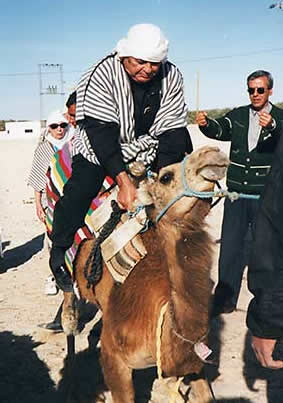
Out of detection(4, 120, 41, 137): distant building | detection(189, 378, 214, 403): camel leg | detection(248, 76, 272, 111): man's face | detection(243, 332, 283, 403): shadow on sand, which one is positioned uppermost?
detection(248, 76, 272, 111): man's face

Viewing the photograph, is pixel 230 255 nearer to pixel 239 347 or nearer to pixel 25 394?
pixel 239 347

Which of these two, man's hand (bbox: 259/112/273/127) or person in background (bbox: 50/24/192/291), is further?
man's hand (bbox: 259/112/273/127)

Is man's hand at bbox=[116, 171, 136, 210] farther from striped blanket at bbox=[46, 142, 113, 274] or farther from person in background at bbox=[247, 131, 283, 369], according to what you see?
person in background at bbox=[247, 131, 283, 369]

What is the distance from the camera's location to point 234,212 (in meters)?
5.81

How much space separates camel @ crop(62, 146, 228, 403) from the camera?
10.6 ft

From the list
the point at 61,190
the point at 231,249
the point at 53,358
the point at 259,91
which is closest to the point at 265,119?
the point at 259,91

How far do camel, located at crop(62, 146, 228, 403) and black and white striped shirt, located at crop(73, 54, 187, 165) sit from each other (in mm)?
469

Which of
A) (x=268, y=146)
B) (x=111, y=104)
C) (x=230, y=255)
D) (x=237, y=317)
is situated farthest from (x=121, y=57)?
(x=237, y=317)

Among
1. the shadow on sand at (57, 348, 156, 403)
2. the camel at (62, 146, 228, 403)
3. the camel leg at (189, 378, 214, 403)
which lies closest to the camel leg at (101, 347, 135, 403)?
the camel at (62, 146, 228, 403)

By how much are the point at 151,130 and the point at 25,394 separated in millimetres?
2461

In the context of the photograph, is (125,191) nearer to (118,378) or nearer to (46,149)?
(118,378)

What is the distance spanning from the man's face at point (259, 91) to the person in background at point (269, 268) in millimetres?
3522

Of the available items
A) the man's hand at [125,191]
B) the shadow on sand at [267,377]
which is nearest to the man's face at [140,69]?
the man's hand at [125,191]

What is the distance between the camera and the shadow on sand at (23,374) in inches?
182
